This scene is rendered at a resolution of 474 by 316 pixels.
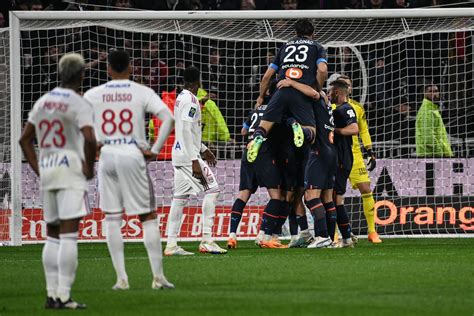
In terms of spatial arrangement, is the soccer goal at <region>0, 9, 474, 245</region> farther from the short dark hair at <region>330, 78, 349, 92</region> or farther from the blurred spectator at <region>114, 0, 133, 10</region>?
the blurred spectator at <region>114, 0, 133, 10</region>

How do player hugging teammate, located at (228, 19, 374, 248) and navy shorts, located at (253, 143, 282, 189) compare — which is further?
navy shorts, located at (253, 143, 282, 189)

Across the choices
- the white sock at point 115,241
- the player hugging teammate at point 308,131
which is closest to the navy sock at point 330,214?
the player hugging teammate at point 308,131

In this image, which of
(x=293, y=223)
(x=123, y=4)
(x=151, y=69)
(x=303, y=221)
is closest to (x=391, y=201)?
(x=293, y=223)

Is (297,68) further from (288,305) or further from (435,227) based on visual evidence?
(288,305)

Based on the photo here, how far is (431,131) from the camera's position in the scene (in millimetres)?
19500

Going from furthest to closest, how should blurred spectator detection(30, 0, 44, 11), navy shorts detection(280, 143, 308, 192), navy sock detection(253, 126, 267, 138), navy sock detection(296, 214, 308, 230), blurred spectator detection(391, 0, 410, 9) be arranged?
blurred spectator detection(391, 0, 410, 9) < blurred spectator detection(30, 0, 44, 11) < navy sock detection(296, 214, 308, 230) < navy shorts detection(280, 143, 308, 192) < navy sock detection(253, 126, 267, 138)

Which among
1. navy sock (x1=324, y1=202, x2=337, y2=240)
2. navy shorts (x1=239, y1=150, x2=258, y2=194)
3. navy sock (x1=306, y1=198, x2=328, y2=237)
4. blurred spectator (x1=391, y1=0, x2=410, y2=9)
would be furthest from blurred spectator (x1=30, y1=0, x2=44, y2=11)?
navy sock (x1=306, y1=198, x2=328, y2=237)

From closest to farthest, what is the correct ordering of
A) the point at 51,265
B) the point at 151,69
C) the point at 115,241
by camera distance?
the point at 51,265
the point at 115,241
the point at 151,69

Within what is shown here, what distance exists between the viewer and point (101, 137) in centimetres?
1023

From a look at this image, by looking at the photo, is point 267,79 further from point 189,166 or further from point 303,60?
point 189,166

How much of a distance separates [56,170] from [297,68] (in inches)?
260

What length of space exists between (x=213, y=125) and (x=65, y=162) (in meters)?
10.7

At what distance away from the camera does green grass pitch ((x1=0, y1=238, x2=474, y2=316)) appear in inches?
348

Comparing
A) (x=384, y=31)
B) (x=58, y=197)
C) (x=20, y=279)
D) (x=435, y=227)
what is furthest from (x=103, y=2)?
(x=58, y=197)
